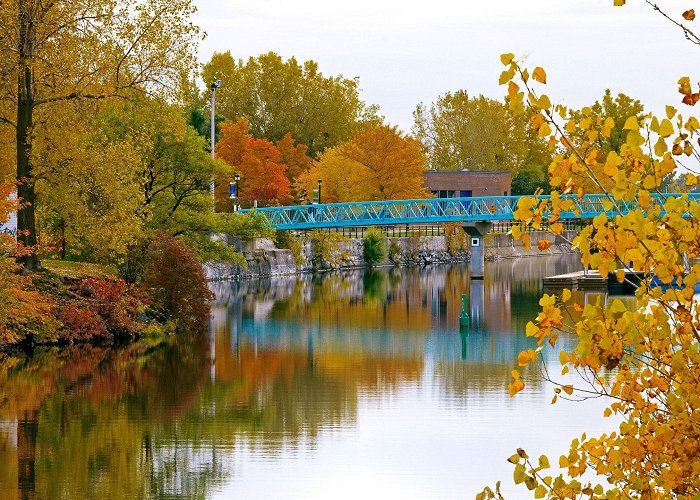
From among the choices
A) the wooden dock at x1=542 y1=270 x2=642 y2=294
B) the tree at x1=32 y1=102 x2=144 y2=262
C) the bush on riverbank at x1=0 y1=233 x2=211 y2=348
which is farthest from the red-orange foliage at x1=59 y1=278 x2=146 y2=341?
the wooden dock at x1=542 y1=270 x2=642 y2=294

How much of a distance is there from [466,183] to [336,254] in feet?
111

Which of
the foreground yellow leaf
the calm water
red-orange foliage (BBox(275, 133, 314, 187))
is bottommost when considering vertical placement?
the calm water

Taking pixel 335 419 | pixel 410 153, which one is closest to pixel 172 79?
pixel 335 419

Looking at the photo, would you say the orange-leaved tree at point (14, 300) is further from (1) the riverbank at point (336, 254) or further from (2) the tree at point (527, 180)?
(2) the tree at point (527, 180)

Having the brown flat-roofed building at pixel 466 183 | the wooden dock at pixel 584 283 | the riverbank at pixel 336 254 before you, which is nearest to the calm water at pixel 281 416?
the wooden dock at pixel 584 283

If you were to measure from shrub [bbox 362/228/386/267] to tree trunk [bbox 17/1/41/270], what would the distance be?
46585 mm

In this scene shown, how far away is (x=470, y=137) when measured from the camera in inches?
4732

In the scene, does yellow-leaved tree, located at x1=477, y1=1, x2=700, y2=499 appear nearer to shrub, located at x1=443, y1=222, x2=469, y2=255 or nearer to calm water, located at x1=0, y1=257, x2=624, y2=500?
calm water, located at x1=0, y1=257, x2=624, y2=500

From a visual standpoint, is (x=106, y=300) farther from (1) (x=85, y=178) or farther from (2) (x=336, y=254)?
(2) (x=336, y=254)

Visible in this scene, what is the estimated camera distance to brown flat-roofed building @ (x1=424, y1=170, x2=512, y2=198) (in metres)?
107

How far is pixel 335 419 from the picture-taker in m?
24.0

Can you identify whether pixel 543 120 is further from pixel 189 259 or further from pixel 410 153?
pixel 410 153

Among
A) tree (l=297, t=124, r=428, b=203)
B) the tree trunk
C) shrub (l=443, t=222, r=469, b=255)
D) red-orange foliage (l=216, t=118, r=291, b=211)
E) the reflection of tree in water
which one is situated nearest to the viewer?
the reflection of tree in water

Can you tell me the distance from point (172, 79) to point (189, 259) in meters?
5.10
